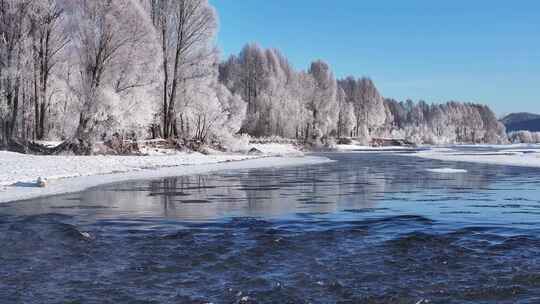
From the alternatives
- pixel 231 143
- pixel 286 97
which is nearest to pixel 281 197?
pixel 231 143

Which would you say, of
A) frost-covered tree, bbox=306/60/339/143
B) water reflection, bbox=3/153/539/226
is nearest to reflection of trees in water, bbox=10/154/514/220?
water reflection, bbox=3/153/539/226

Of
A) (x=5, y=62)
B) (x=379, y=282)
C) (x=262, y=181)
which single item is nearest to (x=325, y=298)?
(x=379, y=282)

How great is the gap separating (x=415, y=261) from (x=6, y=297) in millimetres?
5575

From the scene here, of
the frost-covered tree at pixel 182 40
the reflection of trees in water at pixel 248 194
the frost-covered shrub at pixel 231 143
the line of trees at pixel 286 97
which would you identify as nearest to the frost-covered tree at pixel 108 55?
the frost-covered tree at pixel 182 40

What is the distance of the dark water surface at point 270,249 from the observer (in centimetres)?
670

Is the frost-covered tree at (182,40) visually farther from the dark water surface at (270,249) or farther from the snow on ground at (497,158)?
the dark water surface at (270,249)

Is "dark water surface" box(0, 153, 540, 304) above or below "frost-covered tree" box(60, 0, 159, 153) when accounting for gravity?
below

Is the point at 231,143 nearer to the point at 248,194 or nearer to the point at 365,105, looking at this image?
the point at 248,194

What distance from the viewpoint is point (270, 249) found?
360 inches

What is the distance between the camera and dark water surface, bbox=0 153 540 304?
22.0ft

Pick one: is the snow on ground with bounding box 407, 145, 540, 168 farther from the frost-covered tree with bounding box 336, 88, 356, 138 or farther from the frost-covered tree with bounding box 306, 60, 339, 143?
the frost-covered tree with bounding box 336, 88, 356, 138

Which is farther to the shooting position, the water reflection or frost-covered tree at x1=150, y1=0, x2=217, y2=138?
frost-covered tree at x1=150, y1=0, x2=217, y2=138

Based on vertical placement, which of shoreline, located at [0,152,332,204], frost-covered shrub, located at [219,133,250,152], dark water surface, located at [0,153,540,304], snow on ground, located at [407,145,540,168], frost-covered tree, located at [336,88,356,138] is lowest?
dark water surface, located at [0,153,540,304]

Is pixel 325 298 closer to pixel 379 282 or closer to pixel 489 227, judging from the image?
pixel 379 282
